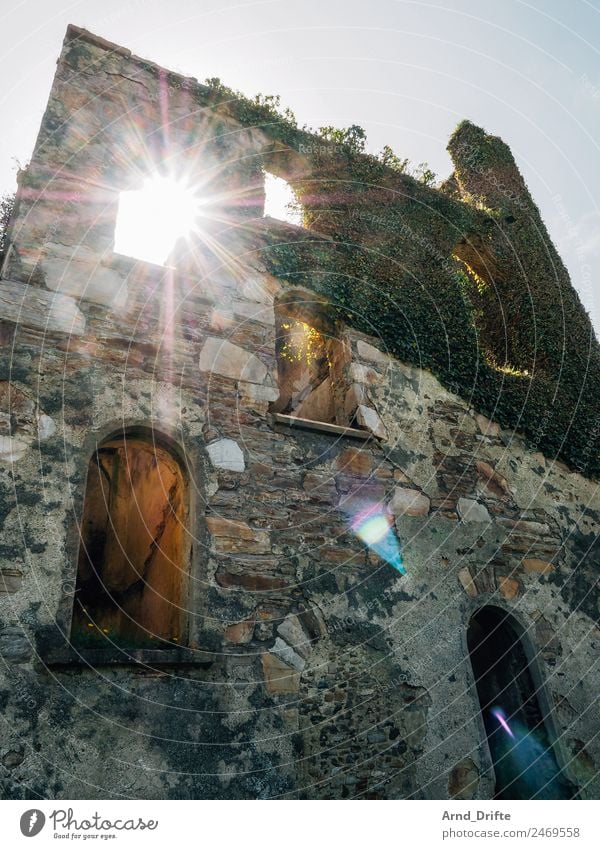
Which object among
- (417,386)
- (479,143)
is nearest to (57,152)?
(417,386)

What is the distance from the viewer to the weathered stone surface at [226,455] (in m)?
5.00

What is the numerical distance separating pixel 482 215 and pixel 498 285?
1111 mm

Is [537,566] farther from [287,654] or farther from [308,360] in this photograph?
[308,360]

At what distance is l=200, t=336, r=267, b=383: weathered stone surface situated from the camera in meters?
5.44

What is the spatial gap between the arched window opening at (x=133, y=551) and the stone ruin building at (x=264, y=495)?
2.4 inches

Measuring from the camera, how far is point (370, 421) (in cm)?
604

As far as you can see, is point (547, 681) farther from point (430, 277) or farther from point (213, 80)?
point (213, 80)

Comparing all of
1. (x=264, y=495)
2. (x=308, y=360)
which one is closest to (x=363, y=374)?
(x=264, y=495)

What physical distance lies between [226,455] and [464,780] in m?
3.28

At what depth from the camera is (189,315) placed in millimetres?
5574

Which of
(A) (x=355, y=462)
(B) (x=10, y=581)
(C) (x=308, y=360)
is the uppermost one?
(C) (x=308, y=360)

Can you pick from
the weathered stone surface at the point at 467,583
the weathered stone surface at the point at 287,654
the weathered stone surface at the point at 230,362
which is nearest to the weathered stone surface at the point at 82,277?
the weathered stone surface at the point at 230,362

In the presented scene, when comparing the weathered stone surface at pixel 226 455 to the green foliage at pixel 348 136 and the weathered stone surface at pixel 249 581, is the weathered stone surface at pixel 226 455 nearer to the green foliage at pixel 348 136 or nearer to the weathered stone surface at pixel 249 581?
the weathered stone surface at pixel 249 581
